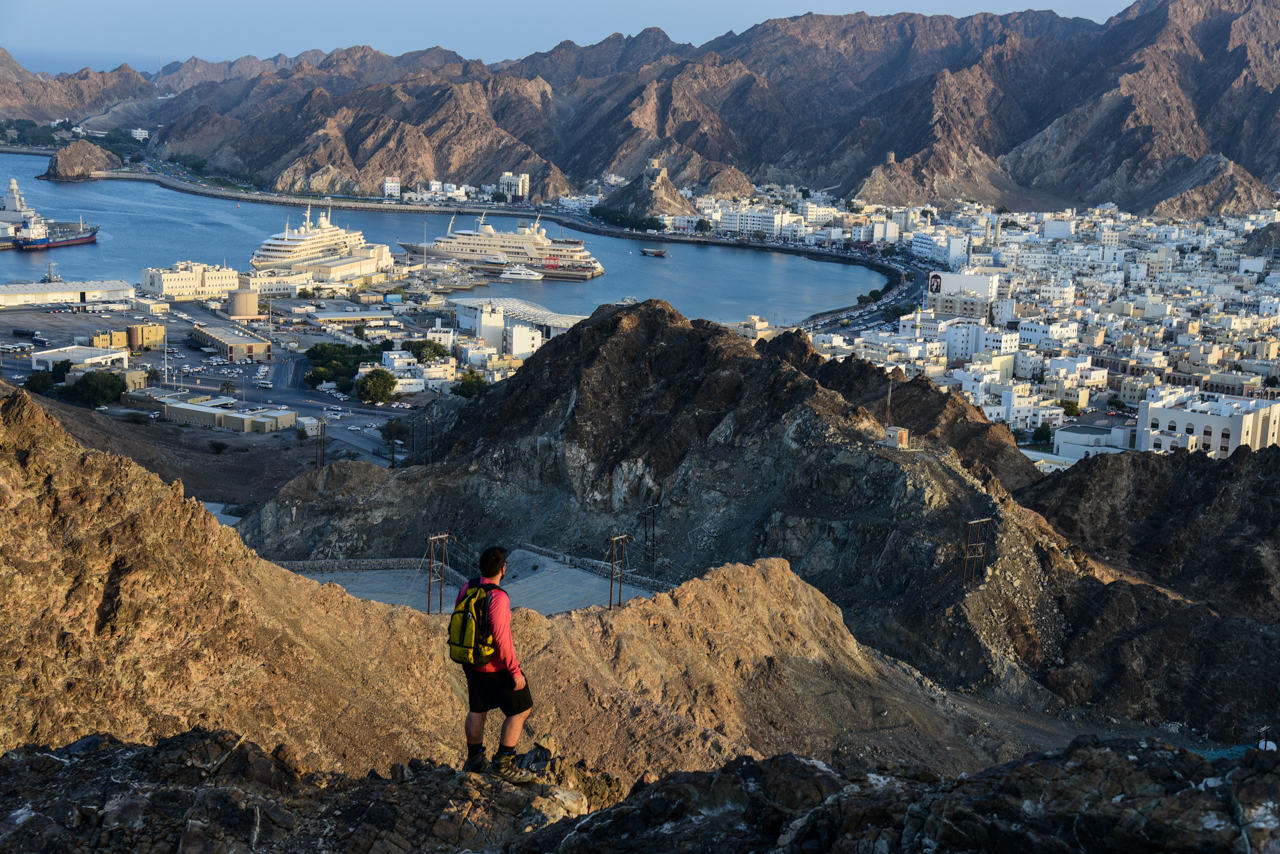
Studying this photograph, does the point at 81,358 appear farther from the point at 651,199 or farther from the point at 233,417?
the point at 651,199

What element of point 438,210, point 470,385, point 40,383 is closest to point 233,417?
point 470,385

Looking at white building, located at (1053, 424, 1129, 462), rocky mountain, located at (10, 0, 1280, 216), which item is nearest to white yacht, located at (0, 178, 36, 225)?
rocky mountain, located at (10, 0, 1280, 216)

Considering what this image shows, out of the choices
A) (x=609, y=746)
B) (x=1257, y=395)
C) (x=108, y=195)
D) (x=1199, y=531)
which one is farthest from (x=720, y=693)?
(x=108, y=195)

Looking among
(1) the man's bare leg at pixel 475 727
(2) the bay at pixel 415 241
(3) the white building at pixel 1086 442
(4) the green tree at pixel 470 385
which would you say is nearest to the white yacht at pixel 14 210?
(2) the bay at pixel 415 241

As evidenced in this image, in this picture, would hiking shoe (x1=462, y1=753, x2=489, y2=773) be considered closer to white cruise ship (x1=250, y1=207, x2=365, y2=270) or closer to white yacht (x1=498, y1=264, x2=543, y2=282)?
white cruise ship (x1=250, y1=207, x2=365, y2=270)

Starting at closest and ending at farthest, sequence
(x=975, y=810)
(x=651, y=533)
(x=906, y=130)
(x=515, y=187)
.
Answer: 1. (x=975, y=810)
2. (x=651, y=533)
3. (x=515, y=187)
4. (x=906, y=130)
